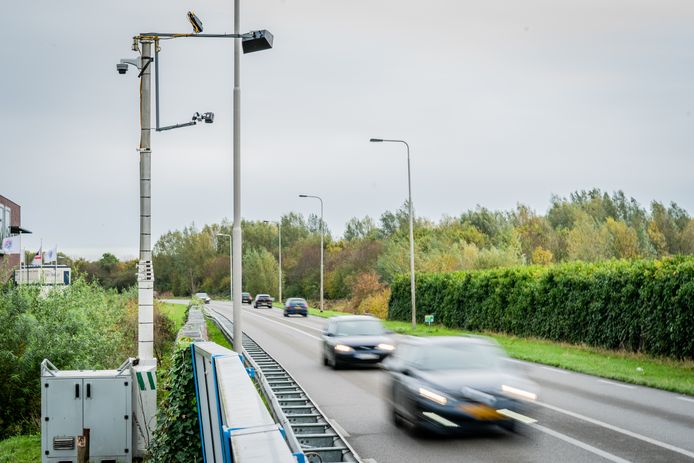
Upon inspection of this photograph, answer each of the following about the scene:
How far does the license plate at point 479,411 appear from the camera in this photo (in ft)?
34.7

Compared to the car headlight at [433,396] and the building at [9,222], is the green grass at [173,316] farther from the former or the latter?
the car headlight at [433,396]

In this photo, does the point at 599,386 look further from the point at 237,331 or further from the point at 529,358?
the point at 237,331

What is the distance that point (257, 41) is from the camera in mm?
14617

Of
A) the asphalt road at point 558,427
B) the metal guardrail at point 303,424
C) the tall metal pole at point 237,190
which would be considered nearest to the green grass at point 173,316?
the tall metal pole at point 237,190

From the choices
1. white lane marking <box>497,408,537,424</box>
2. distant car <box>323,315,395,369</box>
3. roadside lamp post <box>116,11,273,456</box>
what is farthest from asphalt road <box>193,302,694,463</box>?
roadside lamp post <box>116,11,273,456</box>

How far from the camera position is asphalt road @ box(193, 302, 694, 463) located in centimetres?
1012

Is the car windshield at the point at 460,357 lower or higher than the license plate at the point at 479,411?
higher

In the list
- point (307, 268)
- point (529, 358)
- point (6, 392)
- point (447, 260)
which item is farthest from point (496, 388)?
point (307, 268)

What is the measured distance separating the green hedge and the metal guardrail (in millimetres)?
10361

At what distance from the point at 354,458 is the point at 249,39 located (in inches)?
327

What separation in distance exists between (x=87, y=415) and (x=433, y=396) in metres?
4.74

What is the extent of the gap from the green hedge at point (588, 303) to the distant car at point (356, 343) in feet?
24.0

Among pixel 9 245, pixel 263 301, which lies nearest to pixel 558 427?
pixel 9 245

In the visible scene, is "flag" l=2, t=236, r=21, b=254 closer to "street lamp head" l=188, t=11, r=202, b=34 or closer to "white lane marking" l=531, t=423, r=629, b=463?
"street lamp head" l=188, t=11, r=202, b=34
